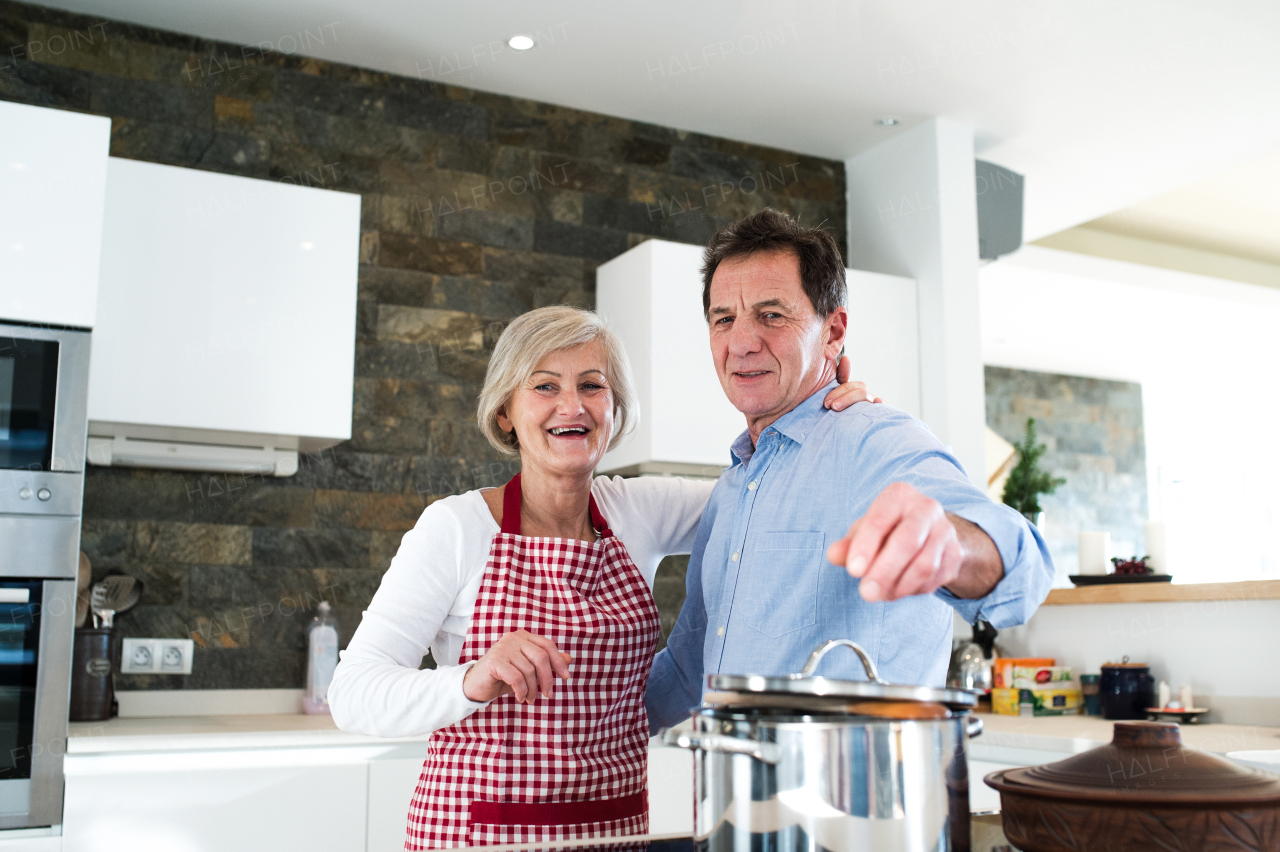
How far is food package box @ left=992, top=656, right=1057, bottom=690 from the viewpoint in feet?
10.4

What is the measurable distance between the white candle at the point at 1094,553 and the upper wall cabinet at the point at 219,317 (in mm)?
2167

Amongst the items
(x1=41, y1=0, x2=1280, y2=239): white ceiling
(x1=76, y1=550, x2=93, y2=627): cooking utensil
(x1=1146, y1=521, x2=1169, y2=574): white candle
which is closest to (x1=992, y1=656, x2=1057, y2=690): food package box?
(x1=1146, y1=521, x2=1169, y2=574): white candle

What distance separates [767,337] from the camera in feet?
4.75

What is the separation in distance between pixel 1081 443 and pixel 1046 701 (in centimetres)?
486

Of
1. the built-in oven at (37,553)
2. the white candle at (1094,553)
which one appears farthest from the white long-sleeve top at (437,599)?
the white candle at (1094,553)

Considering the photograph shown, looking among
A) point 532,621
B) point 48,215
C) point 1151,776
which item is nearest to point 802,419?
point 532,621

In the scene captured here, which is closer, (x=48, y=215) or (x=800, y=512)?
(x=800, y=512)

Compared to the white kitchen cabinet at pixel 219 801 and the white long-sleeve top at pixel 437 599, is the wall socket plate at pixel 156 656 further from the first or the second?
the white long-sleeve top at pixel 437 599

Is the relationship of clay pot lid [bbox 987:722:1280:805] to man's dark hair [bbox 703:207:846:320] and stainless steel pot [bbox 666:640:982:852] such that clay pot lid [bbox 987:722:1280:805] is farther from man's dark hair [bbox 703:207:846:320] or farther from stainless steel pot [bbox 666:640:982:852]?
man's dark hair [bbox 703:207:846:320]

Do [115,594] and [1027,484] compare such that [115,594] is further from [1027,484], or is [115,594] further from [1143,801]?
[1027,484]

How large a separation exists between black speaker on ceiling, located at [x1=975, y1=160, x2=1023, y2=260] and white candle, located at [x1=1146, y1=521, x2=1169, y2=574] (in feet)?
3.63

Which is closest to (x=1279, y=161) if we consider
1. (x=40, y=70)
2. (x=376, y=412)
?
(x=376, y=412)

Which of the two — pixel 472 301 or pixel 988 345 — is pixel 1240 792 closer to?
pixel 472 301

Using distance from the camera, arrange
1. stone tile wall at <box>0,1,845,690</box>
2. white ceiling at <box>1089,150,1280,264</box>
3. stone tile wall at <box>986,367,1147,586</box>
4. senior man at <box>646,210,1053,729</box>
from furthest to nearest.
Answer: stone tile wall at <box>986,367,1147,586</box>
white ceiling at <box>1089,150,1280,264</box>
stone tile wall at <box>0,1,845,690</box>
senior man at <box>646,210,1053,729</box>
